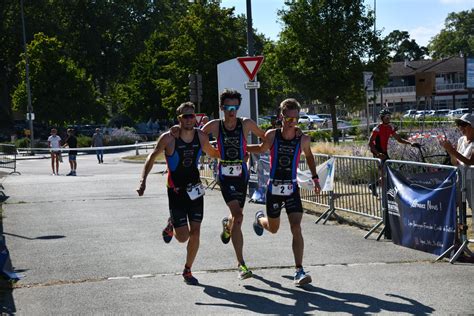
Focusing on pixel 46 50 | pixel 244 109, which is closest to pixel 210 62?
pixel 46 50

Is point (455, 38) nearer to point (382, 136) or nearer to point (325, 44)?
point (325, 44)

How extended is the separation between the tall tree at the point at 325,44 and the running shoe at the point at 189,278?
2685cm

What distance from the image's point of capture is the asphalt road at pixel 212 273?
6.85 metres

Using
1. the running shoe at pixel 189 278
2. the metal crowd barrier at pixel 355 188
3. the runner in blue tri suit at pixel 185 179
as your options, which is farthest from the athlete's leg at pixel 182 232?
the metal crowd barrier at pixel 355 188

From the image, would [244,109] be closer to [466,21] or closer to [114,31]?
[114,31]

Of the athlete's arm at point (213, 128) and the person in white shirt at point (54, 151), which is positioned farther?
the person in white shirt at point (54, 151)

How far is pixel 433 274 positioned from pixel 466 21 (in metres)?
160

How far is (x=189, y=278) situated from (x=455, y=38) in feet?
492

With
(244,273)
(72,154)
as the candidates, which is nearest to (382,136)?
(244,273)

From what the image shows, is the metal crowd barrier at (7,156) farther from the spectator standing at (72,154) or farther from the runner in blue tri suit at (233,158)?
the runner in blue tri suit at (233,158)

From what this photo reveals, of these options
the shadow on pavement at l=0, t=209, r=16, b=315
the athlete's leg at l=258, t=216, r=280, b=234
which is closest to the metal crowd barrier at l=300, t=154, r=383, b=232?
the athlete's leg at l=258, t=216, r=280, b=234

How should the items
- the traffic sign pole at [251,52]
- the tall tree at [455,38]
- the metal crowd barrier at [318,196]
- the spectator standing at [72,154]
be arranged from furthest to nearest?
the tall tree at [455,38] → the spectator standing at [72,154] → the traffic sign pole at [251,52] → the metal crowd barrier at [318,196]

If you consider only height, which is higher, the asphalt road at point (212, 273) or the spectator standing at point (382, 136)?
the spectator standing at point (382, 136)

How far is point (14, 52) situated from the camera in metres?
69.5
